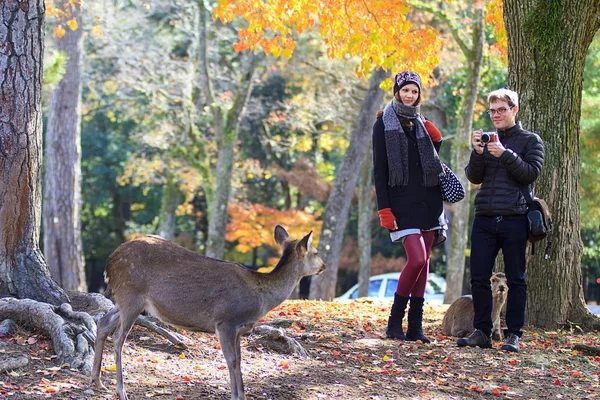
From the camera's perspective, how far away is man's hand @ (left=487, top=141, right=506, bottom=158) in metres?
6.96

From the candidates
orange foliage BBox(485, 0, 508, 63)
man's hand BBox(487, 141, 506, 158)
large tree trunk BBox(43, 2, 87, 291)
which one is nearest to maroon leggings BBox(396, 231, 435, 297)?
man's hand BBox(487, 141, 506, 158)

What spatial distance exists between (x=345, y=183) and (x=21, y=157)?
31.0ft

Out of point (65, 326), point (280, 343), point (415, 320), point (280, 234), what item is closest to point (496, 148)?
point (415, 320)

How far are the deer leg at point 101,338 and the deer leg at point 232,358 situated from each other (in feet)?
2.40

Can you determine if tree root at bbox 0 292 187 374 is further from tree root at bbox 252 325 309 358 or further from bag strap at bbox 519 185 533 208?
bag strap at bbox 519 185 533 208

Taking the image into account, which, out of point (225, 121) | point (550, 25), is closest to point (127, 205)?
point (225, 121)

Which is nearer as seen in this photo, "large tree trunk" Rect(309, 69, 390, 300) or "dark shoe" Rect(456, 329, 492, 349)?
"dark shoe" Rect(456, 329, 492, 349)

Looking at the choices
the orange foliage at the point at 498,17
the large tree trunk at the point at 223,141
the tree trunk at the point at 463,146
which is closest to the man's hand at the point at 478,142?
the orange foliage at the point at 498,17

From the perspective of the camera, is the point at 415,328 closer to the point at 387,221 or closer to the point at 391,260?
the point at 387,221

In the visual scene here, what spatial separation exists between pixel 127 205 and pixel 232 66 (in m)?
9.83

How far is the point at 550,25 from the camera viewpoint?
8.62 meters

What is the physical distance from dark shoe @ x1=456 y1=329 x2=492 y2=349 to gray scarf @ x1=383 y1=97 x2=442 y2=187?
143 cm

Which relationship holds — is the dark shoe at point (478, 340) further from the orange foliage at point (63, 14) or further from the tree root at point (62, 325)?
the orange foliage at point (63, 14)

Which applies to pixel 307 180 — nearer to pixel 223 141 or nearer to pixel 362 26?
pixel 223 141
